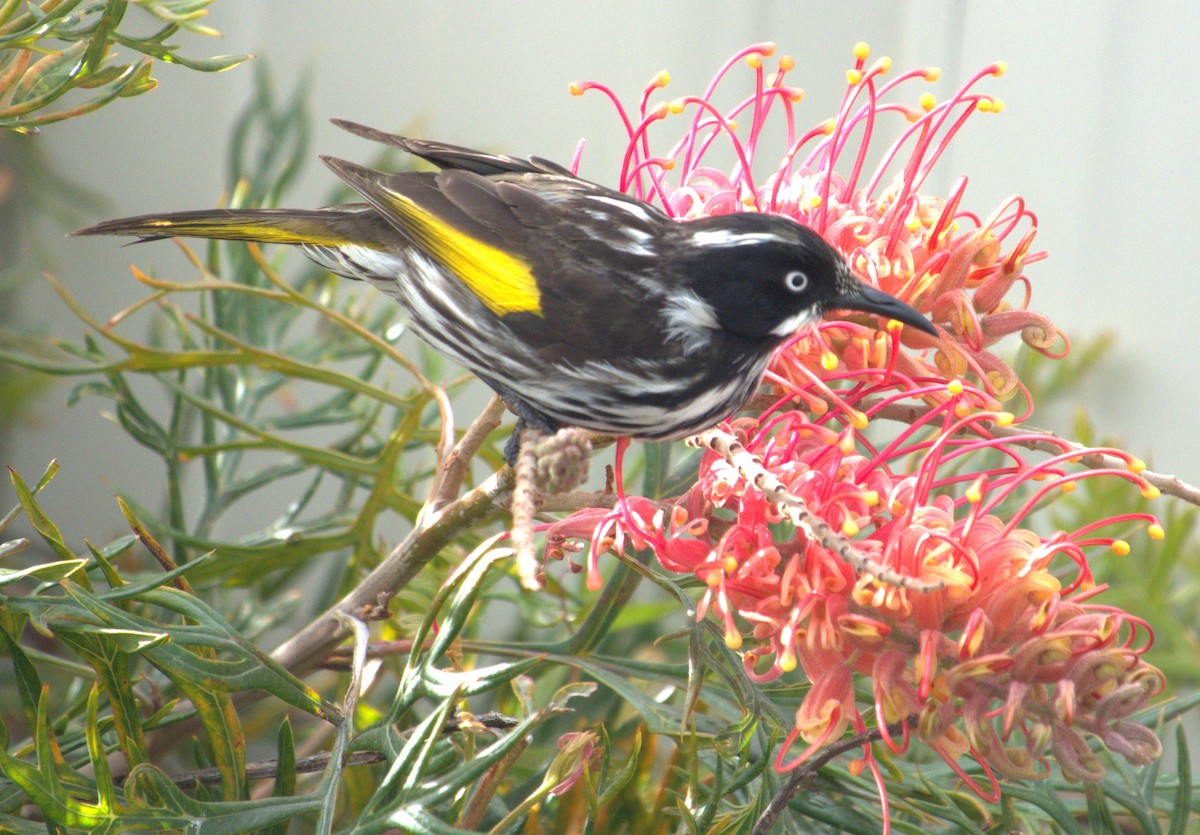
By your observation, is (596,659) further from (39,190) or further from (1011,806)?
(39,190)

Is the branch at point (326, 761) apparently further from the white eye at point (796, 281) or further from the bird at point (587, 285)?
the white eye at point (796, 281)

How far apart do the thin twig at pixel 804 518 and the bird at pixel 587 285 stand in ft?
0.38

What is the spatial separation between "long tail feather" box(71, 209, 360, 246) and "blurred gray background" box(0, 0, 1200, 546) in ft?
3.20

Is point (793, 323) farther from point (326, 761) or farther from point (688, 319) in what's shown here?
point (326, 761)

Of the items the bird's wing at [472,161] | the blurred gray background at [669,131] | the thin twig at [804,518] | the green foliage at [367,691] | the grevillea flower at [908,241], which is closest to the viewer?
the thin twig at [804,518]

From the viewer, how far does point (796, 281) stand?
0.64 metres

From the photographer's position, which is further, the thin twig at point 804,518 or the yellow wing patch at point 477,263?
the yellow wing patch at point 477,263

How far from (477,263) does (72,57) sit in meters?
0.25

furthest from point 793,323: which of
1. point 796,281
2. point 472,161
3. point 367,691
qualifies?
point 367,691

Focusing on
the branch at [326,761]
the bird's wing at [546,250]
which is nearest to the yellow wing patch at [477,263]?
the bird's wing at [546,250]

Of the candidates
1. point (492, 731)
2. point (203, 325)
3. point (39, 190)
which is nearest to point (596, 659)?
point (492, 731)

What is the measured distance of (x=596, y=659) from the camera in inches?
27.4

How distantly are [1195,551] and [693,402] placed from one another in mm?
804

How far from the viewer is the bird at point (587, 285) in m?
0.65
